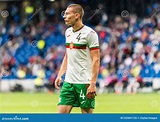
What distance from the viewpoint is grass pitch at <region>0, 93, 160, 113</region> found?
1455 centimetres

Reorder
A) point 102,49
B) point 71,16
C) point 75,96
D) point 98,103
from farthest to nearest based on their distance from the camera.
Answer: point 102,49, point 98,103, point 75,96, point 71,16

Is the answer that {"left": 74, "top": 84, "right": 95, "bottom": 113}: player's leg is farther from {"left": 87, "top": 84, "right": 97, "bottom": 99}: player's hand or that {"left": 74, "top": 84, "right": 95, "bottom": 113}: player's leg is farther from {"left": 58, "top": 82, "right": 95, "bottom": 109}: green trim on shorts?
{"left": 87, "top": 84, "right": 97, "bottom": 99}: player's hand

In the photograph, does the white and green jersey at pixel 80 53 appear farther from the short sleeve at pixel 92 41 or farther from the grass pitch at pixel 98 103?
the grass pitch at pixel 98 103

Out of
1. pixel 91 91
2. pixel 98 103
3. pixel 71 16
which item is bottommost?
pixel 98 103

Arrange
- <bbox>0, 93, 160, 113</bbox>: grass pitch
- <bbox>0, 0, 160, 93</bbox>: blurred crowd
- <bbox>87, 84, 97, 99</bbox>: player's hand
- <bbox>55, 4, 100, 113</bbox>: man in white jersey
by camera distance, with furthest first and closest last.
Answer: <bbox>0, 0, 160, 93</bbox>: blurred crowd → <bbox>0, 93, 160, 113</bbox>: grass pitch → <bbox>55, 4, 100, 113</bbox>: man in white jersey → <bbox>87, 84, 97, 99</bbox>: player's hand

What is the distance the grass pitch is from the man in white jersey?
5.95m

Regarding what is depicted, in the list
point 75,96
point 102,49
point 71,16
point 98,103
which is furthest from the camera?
point 102,49

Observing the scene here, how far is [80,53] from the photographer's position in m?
7.66

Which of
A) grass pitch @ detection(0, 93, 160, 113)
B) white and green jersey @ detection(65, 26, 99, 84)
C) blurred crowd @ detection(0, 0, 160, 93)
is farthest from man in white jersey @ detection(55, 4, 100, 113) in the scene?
blurred crowd @ detection(0, 0, 160, 93)

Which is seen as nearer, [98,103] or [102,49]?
[98,103]

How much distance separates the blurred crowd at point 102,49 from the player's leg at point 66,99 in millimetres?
12563

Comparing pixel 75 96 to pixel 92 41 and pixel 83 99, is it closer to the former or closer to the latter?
pixel 83 99

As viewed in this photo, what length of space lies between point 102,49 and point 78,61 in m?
13.3

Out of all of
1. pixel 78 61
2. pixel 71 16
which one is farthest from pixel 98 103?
pixel 71 16
